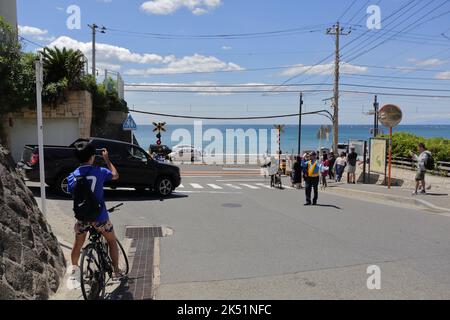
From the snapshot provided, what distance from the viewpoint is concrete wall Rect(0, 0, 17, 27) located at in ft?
75.1

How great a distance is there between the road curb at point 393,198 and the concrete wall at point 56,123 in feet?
44.4

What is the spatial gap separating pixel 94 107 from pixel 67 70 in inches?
131

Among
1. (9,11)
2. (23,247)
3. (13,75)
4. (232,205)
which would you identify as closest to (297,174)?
(232,205)

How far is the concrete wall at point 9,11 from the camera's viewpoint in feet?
75.1

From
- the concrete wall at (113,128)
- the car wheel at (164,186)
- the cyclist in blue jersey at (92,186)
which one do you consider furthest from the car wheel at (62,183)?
the concrete wall at (113,128)

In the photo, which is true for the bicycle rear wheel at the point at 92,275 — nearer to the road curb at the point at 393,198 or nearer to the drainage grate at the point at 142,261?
the drainage grate at the point at 142,261

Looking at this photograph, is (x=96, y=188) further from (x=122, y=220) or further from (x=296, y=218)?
(x=296, y=218)

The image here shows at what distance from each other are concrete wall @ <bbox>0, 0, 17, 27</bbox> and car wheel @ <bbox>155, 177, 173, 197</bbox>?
14555 mm

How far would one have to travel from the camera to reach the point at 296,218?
10641 mm

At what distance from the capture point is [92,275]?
4711 millimetres

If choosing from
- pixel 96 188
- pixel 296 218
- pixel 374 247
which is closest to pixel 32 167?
pixel 296 218

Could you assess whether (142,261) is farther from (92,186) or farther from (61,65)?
(61,65)

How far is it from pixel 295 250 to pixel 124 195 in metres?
8.57

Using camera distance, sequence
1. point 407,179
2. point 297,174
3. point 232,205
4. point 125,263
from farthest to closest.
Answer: point 297,174 → point 407,179 → point 232,205 → point 125,263
